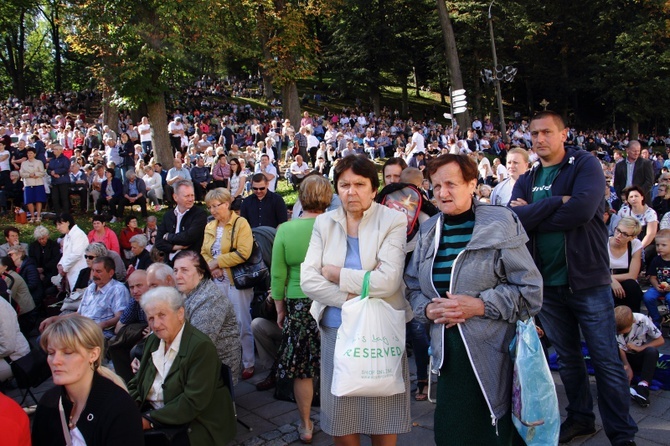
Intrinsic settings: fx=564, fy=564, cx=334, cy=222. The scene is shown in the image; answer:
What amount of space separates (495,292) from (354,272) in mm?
685

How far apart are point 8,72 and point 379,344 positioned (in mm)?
48343

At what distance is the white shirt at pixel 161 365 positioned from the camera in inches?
136

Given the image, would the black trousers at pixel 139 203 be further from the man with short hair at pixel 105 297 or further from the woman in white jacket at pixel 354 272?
the woman in white jacket at pixel 354 272

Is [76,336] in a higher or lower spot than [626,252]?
higher

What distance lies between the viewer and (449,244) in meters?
2.68

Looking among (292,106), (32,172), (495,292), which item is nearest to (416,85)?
(292,106)

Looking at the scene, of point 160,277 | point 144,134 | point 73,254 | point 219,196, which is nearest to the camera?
point 160,277

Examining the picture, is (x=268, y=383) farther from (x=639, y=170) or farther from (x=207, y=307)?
(x=639, y=170)

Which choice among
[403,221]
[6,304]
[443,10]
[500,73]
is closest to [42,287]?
[6,304]

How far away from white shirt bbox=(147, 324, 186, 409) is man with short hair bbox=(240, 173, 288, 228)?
3157 millimetres

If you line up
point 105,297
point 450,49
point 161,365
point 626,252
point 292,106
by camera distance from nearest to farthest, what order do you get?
point 161,365 < point 105,297 < point 626,252 < point 292,106 < point 450,49

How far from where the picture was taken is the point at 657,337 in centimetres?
474

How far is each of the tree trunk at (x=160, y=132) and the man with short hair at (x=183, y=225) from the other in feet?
35.1

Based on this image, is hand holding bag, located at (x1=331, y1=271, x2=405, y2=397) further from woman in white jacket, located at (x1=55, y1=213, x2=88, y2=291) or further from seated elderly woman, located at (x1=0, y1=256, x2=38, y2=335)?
woman in white jacket, located at (x1=55, y1=213, x2=88, y2=291)
